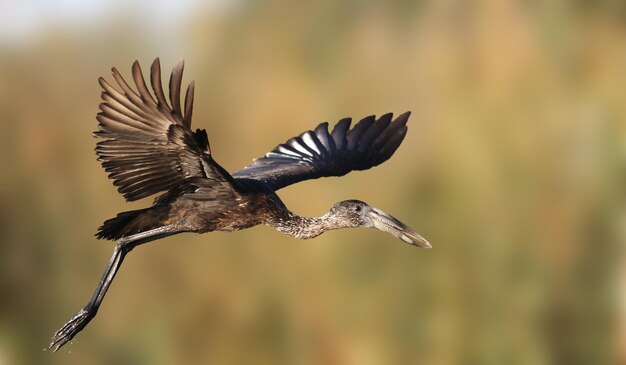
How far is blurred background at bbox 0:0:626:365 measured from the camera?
1115cm

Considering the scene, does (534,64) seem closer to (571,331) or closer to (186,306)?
(571,331)

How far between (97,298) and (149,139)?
126cm

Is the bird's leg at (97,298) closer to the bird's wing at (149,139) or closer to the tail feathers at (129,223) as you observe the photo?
the tail feathers at (129,223)

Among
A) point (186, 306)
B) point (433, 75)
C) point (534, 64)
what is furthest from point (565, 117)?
point (186, 306)

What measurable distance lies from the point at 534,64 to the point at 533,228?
1648 mm

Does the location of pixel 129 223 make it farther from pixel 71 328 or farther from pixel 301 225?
pixel 301 225

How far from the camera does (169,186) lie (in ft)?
26.9

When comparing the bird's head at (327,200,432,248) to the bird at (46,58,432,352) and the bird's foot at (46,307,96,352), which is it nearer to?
the bird at (46,58,432,352)

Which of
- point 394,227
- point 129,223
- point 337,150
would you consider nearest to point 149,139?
point 129,223

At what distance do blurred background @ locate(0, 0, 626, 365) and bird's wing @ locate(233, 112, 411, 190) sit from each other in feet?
2.90

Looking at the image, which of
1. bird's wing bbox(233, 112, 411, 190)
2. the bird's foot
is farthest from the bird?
bird's wing bbox(233, 112, 411, 190)

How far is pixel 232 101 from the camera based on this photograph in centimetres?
1139

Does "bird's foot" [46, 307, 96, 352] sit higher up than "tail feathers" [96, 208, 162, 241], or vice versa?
"tail feathers" [96, 208, 162, 241]

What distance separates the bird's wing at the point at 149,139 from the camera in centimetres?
741
